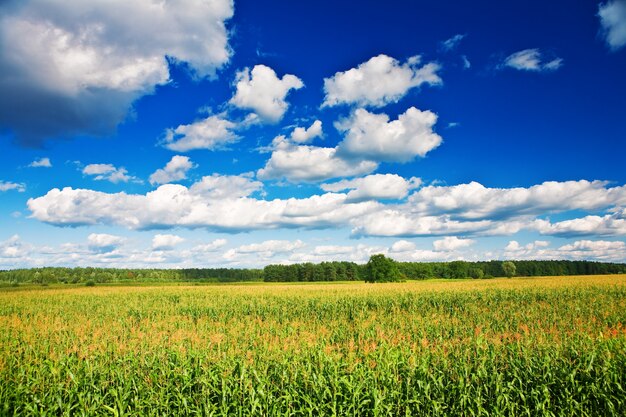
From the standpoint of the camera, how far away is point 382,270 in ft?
275

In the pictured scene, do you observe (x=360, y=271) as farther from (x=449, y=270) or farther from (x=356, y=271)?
(x=449, y=270)

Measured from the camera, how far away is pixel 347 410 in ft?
26.9

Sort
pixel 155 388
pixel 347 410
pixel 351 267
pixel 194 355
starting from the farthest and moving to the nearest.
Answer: pixel 351 267
pixel 194 355
pixel 155 388
pixel 347 410

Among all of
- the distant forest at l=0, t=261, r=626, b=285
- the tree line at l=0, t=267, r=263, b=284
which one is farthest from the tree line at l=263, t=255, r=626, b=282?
the tree line at l=0, t=267, r=263, b=284

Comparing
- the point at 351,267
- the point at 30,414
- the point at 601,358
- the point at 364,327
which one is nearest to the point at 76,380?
the point at 30,414

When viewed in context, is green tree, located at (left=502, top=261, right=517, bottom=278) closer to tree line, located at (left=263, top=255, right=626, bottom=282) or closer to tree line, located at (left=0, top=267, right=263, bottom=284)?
tree line, located at (left=263, top=255, right=626, bottom=282)

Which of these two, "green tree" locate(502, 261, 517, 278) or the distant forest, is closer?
"green tree" locate(502, 261, 517, 278)

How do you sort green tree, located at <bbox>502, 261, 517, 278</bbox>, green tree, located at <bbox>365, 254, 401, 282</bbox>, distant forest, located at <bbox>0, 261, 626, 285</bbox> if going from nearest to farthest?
green tree, located at <bbox>365, 254, 401, 282</bbox>, green tree, located at <bbox>502, 261, 517, 278</bbox>, distant forest, located at <bbox>0, 261, 626, 285</bbox>

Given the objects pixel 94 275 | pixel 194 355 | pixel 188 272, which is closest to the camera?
pixel 194 355

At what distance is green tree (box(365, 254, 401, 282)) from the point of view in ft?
272

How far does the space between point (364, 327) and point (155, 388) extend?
36.0 feet

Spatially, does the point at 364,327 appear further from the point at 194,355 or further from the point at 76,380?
the point at 76,380

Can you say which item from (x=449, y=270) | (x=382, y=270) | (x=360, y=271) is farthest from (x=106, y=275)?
(x=449, y=270)

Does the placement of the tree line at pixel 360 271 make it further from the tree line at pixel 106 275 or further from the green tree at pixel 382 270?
the green tree at pixel 382 270
